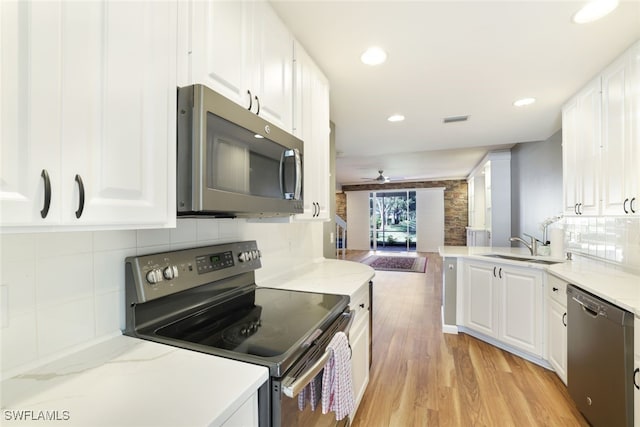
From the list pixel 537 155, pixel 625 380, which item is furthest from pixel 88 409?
pixel 537 155

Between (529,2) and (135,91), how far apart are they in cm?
173

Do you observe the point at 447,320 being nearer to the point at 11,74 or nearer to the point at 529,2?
the point at 529,2

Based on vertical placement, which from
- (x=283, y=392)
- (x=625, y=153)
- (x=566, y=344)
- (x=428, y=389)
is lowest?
(x=428, y=389)

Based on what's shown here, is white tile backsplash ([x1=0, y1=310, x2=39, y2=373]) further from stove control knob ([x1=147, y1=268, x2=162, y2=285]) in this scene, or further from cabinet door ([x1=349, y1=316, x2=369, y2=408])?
cabinet door ([x1=349, y1=316, x2=369, y2=408])

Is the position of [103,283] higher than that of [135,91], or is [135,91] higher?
[135,91]

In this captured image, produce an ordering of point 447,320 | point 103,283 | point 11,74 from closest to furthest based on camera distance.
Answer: point 11,74 → point 103,283 → point 447,320

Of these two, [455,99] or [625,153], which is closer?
[625,153]

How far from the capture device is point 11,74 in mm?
522

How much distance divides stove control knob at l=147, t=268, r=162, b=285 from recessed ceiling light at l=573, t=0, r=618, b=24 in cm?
224

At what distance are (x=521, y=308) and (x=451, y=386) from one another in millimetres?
988

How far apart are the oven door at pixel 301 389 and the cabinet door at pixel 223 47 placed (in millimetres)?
962

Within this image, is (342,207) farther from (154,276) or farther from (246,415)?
(246,415)

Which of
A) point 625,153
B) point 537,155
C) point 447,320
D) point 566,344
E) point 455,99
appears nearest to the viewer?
point 625,153

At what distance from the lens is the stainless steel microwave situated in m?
0.89
